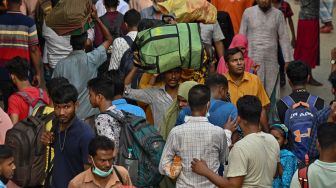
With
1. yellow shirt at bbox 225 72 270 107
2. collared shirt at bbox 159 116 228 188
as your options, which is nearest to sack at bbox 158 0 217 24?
yellow shirt at bbox 225 72 270 107

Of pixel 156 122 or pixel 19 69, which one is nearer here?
pixel 156 122

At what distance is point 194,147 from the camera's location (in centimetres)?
766

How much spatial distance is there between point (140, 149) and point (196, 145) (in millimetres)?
619

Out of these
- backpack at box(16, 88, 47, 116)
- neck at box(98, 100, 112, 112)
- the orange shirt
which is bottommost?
backpack at box(16, 88, 47, 116)

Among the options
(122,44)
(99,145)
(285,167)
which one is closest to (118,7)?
(122,44)

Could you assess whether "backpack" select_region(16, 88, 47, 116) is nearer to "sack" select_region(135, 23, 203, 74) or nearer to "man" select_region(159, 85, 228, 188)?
"sack" select_region(135, 23, 203, 74)

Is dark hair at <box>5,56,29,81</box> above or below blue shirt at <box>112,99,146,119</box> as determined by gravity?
above

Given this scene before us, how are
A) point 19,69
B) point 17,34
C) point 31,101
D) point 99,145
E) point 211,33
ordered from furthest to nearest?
point 211,33, point 17,34, point 19,69, point 31,101, point 99,145

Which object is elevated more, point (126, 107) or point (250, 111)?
point (250, 111)

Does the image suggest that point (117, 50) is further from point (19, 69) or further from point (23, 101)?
point (23, 101)

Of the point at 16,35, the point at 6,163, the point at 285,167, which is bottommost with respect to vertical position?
the point at 285,167

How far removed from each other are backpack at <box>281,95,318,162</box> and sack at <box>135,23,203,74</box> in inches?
41.1

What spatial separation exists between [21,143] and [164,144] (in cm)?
129

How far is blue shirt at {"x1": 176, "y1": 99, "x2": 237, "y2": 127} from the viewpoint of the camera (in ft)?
27.5
